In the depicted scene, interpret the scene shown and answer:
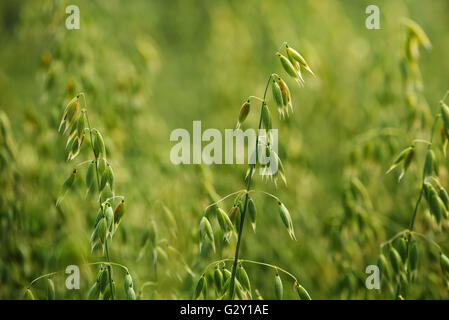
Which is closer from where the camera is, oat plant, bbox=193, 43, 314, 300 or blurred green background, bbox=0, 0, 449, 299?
oat plant, bbox=193, 43, 314, 300

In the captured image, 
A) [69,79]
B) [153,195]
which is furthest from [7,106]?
[153,195]

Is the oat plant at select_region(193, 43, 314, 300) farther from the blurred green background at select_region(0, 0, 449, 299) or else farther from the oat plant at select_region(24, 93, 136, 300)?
the oat plant at select_region(24, 93, 136, 300)

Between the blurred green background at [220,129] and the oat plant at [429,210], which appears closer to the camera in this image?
the oat plant at [429,210]

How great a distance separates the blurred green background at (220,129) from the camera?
7.01 feet

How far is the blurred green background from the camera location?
2137mm

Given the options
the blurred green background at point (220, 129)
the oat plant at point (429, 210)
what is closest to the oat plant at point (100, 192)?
the blurred green background at point (220, 129)

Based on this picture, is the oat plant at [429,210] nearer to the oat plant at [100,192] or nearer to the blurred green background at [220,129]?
the blurred green background at [220,129]

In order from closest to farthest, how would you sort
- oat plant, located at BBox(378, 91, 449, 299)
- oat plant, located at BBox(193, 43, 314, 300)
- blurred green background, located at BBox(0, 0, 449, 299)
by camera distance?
oat plant, located at BBox(193, 43, 314, 300), oat plant, located at BBox(378, 91, 449, 299), blurred green background, located at BBox(0, 0, 449, 299)

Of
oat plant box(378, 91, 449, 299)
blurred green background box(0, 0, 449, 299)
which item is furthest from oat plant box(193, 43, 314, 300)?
oat plant box(378, 91, 449, 299)

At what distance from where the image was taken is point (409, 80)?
2320 mm

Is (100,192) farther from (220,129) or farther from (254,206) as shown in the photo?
(220,129)

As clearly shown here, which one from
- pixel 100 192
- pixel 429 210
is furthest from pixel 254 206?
pixel 429 210

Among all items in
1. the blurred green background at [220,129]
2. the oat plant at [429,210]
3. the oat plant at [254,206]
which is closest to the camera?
the oat plant at [254,206]

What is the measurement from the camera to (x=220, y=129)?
299 cm
